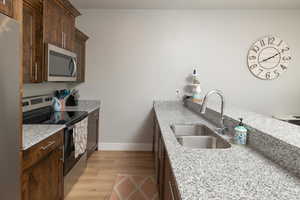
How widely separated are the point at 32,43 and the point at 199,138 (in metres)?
1.80

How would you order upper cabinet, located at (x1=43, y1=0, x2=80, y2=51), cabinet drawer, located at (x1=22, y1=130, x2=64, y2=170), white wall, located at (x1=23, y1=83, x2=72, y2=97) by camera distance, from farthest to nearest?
white wall, located at (x1=23, y1=83, x2=72, y2=97) → upper cabinet, located at (x1=43, y1=0, x2=80, y2=51) → cabinet drawer, located at (x1=22, y1=130, x2=64, y2=170)

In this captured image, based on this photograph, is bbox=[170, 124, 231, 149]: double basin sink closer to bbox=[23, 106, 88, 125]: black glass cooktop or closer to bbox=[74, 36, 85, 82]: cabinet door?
bbox=[23, 106, 88, 125]: black glass cooktop

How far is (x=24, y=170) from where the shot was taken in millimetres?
1338

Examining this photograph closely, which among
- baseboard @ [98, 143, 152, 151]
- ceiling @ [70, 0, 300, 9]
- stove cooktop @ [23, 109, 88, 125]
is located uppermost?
ceiling @ [70, 0, 300, 9]

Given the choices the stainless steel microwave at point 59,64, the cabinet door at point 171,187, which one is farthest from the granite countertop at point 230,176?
the stainless steel microwave at point 59,64

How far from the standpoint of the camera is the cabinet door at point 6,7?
1043mm

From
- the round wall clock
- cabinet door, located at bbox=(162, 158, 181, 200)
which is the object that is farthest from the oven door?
the round wall clock

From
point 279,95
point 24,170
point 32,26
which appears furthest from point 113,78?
point 279,95

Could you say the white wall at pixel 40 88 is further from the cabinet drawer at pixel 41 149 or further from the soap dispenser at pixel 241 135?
the soap dispenser at pixel 241 135

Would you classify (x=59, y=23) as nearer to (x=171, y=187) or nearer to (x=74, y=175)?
(x=74, y=175)

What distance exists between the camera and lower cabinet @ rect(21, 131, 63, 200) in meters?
1.38

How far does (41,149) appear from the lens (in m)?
1.53

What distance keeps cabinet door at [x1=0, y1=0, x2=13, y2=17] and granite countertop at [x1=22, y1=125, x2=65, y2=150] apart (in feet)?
2.58

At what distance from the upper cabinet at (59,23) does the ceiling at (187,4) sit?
67 centimetres
